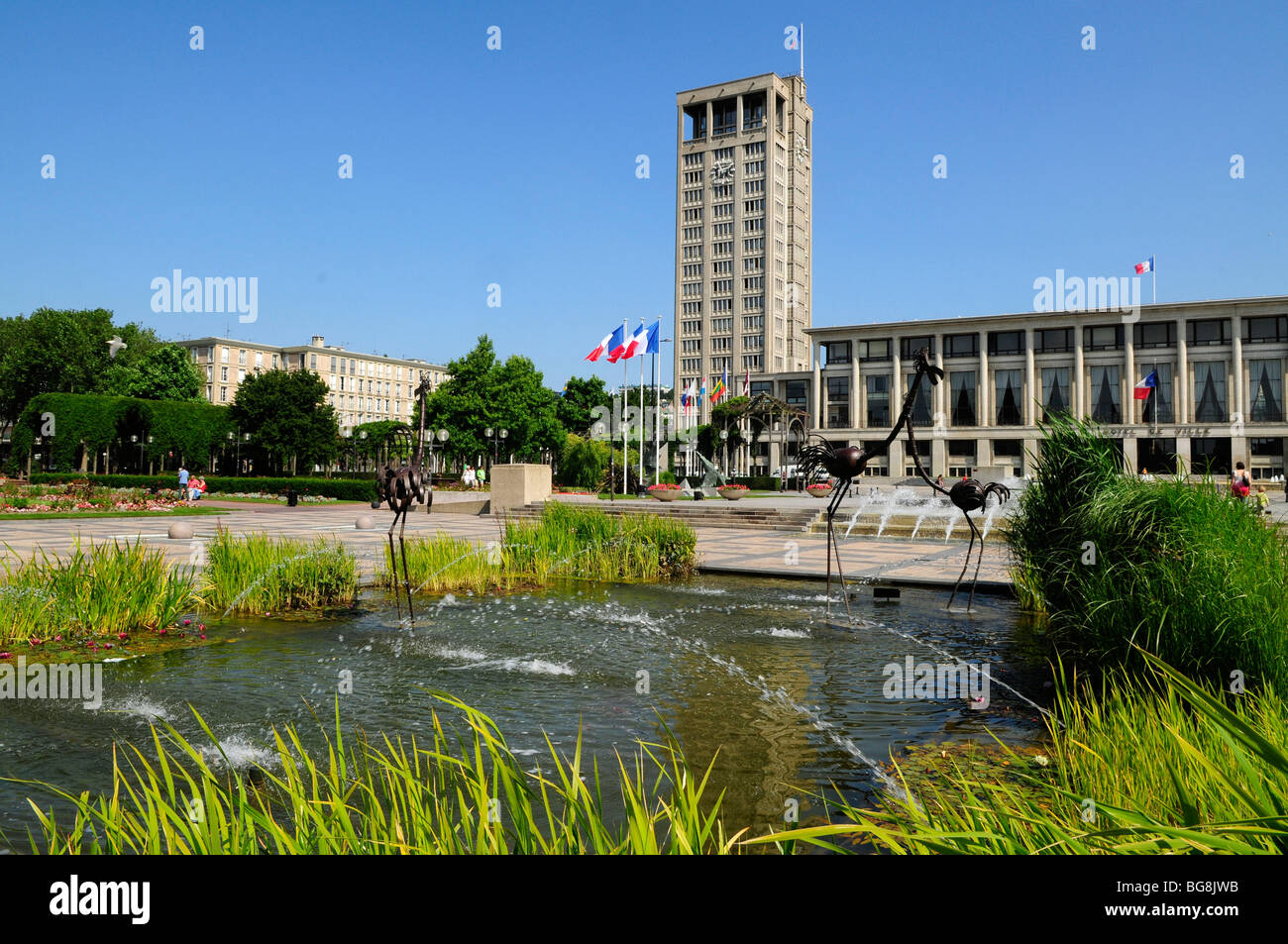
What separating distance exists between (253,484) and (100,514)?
711 inches

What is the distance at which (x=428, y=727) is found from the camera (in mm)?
5258

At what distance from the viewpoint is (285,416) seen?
60000 millimetres

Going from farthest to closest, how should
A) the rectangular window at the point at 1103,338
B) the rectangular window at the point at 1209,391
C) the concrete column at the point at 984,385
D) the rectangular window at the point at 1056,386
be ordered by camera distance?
1. the concrete column at the point at 984,385
2. the rectangular window at the point at 1056,386
3. the rectangular window at the point at 1103,338
4. the rectangular window at the point at 1209,391

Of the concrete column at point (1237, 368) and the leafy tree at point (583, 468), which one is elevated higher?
the concrete column at point (1237, 368)

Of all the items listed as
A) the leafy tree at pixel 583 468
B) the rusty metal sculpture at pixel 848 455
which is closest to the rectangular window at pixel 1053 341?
the leafy tree at pixel 583 468

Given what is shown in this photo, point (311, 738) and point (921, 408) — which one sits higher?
point (921, 408)

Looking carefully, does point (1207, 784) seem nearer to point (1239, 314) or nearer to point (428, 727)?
point (428, 727)

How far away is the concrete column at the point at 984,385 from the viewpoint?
78812 millimetres

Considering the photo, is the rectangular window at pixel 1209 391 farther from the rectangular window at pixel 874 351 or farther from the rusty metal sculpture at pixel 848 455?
the rusty metal sculpture at pixel 848 455

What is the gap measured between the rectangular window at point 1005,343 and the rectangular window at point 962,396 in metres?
2.82
